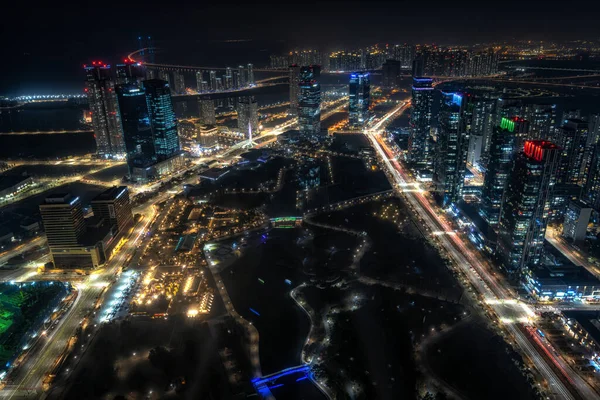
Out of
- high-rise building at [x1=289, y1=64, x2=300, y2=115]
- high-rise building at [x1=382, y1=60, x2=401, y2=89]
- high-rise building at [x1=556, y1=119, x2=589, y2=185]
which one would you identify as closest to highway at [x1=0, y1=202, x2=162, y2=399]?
high-rise building at [x1=556, y1=119, x2=589, y2=185]

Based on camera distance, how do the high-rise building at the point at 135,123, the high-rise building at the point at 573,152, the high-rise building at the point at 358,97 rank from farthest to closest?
the high-rise building at the point at 358,97
the high-rise building at the point at 135,123
the high-rise building at the point at 573,152

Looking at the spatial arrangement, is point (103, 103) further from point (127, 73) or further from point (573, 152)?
point (573, 152)

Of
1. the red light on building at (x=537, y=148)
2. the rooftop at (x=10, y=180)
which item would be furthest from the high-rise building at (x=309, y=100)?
the red light on building at (x=537, y=148)

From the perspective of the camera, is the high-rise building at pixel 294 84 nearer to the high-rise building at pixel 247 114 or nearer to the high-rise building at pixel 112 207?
the high-rise building at pixel 247 114

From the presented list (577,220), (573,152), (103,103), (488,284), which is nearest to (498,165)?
(577,220)

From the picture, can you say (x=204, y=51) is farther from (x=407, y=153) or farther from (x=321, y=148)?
(x=407, y=153)
